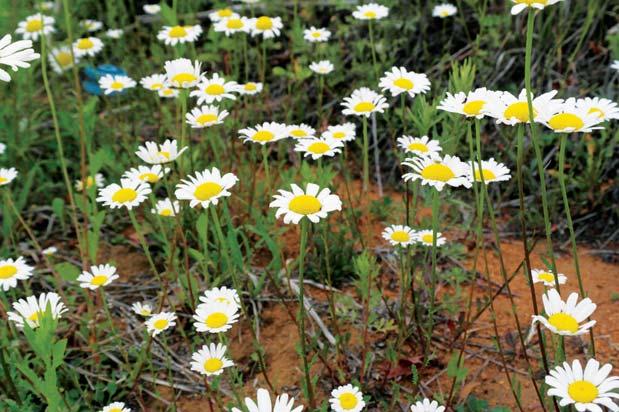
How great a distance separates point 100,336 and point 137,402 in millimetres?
380

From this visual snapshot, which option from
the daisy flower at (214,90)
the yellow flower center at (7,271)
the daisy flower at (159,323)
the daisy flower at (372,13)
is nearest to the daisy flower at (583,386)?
the daisy flower at (159,323)

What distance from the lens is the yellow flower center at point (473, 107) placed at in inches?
72.1

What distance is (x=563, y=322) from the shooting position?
157 centimetres

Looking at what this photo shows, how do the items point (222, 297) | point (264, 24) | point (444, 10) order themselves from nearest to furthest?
point (222, 297)
point (264, 24)
point (444, 10)

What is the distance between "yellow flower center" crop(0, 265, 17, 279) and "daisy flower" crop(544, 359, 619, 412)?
5.55 feet

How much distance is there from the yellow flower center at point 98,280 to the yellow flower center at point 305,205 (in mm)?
794

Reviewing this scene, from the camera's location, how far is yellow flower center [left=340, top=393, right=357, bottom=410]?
1.83 metres

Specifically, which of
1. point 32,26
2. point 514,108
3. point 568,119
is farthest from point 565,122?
point 32,26

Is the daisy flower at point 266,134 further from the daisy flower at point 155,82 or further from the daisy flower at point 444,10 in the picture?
the daisy flower at point 444,10

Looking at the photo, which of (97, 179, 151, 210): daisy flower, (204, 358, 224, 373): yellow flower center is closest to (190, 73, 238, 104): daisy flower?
(97, 179, 151, 210): daisy flower

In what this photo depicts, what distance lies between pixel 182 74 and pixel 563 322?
152 centimetres

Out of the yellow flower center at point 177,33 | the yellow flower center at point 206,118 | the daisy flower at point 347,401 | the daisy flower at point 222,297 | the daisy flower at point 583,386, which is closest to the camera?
the daisy flower at point 583,386

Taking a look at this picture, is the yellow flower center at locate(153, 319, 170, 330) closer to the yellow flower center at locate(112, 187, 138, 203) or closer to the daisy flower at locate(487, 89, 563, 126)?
the yellow flower center at locate(112, 187, 138, 203)

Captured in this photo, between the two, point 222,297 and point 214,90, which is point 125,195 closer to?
point 222,297
